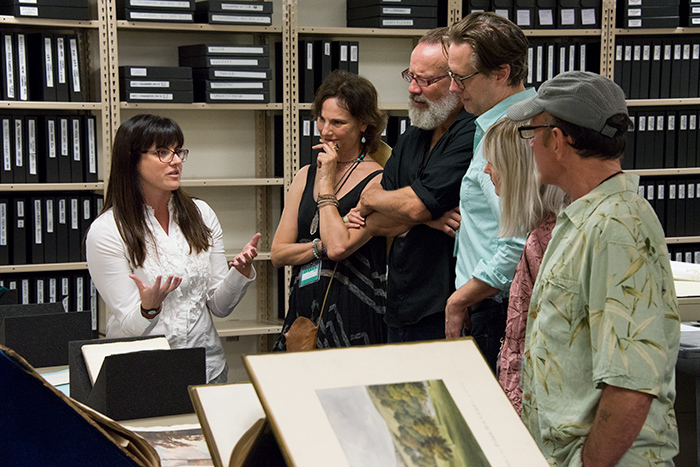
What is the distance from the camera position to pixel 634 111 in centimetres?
Answer: 425

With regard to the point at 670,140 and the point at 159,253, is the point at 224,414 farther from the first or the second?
the point at 670,140

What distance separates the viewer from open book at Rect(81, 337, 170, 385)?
1457mm

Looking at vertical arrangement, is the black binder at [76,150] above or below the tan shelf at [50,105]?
below

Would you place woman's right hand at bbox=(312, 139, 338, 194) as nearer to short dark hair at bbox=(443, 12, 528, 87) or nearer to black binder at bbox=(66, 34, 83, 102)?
short dark hair at bbox=(443, 12, 528, 87)

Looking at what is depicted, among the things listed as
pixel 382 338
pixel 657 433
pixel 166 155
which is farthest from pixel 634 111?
pixel 657 433

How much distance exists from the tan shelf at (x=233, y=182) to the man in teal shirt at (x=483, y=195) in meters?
1.92

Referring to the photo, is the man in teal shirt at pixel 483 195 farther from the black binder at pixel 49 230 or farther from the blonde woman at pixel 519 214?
the black binder at pixel 49 230

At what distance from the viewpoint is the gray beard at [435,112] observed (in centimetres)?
219

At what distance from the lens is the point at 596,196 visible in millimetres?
1149

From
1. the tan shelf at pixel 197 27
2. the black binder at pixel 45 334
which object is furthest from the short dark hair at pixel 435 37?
the tan shelf at pixel 197 27

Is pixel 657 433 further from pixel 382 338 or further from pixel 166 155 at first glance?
pixel 166 155

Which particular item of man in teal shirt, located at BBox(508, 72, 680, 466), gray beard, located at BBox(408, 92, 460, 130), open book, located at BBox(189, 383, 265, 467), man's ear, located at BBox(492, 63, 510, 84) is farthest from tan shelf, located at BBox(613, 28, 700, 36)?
open book, located at BBox(189, 383, 265, 467)

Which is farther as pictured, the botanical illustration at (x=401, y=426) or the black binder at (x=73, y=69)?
the black binder at (x=73, y=69)

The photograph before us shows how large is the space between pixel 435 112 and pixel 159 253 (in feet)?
2.92
